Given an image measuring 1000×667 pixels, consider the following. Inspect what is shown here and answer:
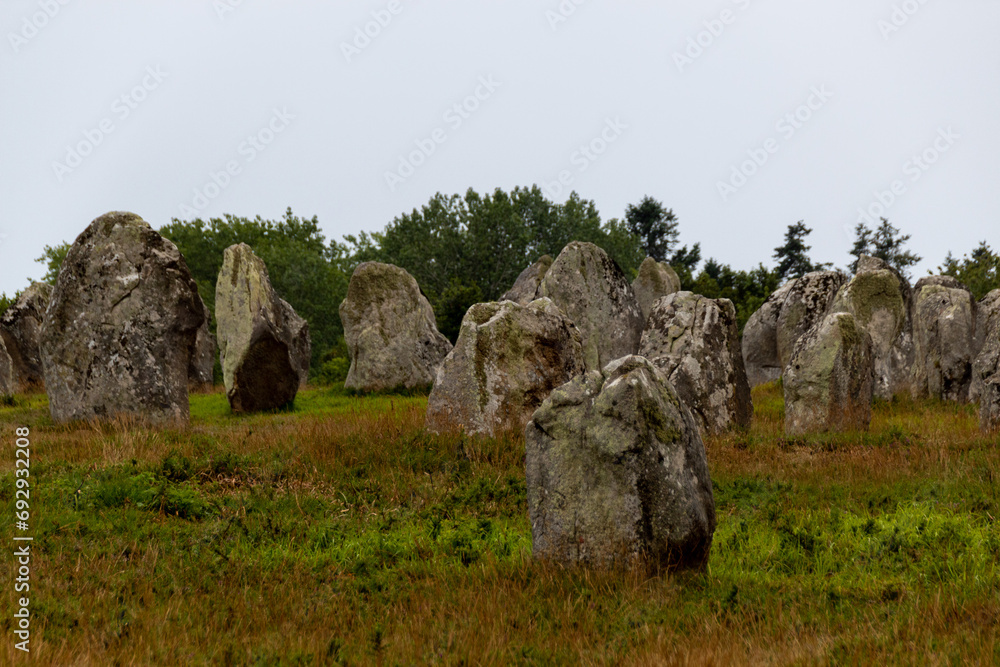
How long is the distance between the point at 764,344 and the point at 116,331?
21.4m

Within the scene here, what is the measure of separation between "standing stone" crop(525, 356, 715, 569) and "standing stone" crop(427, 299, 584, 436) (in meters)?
5.42

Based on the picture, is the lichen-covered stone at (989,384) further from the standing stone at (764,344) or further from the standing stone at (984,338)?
the standing stone at (764,344)

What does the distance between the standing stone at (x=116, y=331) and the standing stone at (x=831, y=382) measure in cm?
1125

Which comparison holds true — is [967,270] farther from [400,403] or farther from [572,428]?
[572,428]

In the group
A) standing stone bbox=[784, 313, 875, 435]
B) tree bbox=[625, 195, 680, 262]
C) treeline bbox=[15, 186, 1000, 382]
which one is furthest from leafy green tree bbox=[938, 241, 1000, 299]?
standing stone bbox=[784, 313, 875, 435]

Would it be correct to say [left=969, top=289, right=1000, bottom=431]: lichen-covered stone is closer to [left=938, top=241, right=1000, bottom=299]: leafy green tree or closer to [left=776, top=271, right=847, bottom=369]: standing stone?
[left=776, top=271, right=847, bottom=369]: standing stone

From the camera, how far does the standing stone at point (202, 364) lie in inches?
998

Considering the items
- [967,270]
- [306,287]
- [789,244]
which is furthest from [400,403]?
[967,270]

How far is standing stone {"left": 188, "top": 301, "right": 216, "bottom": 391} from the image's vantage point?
25359 mm

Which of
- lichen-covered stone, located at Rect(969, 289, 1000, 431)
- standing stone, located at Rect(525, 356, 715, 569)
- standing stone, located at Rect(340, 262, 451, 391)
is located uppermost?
standing stone, located at Rect(340, 262, 451, 391)

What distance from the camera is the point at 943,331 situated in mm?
20125

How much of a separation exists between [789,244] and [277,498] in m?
49.7

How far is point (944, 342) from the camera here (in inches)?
786

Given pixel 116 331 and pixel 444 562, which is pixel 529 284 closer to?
pixel 116 331
